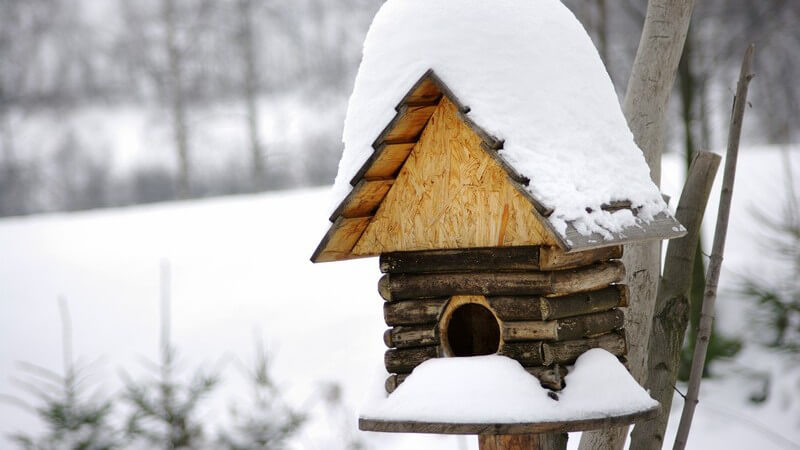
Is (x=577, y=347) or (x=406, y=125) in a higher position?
(x=406, y=125)

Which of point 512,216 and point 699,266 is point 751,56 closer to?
point 512,216

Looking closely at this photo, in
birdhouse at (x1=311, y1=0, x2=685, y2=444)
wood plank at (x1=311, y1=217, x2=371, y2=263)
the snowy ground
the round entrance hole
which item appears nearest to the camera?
birdhouse at (x1=311, y1=0, x2=685, y2=444)

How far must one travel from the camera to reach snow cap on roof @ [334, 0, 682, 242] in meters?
2.54

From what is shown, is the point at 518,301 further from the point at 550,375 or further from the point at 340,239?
the point at 340,239

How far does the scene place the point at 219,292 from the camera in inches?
387

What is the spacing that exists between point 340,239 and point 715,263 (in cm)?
140

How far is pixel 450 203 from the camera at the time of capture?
2.79 metres

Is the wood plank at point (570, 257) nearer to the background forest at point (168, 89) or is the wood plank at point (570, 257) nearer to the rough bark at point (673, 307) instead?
the rough bark at point (673, 307)

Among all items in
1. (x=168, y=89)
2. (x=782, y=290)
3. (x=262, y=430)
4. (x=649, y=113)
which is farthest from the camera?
(x=168, y=89)

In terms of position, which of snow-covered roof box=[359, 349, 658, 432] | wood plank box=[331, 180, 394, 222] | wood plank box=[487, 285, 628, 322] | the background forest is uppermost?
the background forest

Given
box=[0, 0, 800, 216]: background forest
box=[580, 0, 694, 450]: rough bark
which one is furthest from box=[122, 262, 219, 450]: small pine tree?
box=[0, 0, 800, 216]: background forest

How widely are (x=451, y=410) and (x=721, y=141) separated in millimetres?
14169

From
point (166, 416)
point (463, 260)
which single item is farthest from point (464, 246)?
point (166, 416)

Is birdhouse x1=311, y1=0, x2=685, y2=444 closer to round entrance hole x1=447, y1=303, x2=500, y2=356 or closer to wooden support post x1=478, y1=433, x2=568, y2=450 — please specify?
wooden support post x1=478, y1=433, x2=568, y2=450
